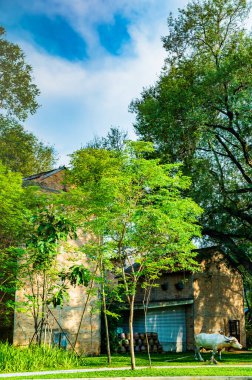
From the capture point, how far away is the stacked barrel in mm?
28125

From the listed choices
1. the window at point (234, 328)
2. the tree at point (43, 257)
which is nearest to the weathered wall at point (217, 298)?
the window at point (234, 328)

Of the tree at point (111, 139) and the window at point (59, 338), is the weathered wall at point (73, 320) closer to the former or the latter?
the window at point (59, 338)

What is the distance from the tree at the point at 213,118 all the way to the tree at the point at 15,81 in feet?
52.2

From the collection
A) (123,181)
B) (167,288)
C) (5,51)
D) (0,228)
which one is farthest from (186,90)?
(5,51)

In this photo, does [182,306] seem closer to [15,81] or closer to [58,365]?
[58,365]

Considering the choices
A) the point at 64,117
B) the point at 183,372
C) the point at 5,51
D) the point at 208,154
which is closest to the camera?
the point at 183,372

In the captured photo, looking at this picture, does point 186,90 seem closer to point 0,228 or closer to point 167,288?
point 0,228

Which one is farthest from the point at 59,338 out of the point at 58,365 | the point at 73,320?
the point at 58,365

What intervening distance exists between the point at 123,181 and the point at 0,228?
732 cm

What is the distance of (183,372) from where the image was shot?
15.0m

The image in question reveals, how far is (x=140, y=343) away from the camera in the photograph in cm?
2925

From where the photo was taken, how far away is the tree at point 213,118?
23.5 metres

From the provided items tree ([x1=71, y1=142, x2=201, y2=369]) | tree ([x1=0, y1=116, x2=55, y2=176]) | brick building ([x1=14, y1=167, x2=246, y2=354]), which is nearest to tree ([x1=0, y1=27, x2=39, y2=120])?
tree ([x1=0, y1=116, x2=55, y2=176])

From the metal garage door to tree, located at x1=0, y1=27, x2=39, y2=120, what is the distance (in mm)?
20221
